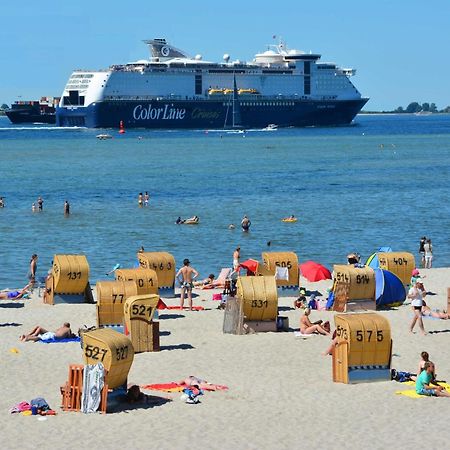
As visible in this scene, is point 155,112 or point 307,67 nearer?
point 155,112

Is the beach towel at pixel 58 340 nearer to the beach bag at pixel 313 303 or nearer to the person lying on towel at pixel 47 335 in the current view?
the person lying on towel at pixel 47 335

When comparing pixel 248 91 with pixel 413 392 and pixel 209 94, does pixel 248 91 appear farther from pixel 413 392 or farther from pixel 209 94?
pixel 413 392

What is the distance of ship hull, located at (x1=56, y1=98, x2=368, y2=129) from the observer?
163 m

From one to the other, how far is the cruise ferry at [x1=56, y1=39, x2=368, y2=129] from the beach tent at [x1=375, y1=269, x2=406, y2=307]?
136 meters

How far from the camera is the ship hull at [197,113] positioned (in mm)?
162875

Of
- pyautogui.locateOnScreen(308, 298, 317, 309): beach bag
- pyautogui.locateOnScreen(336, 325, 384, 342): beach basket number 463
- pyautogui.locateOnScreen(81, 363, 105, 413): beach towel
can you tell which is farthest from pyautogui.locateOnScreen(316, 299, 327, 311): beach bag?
pyautogui.locateOnScreen(81, 363, 105, 413): beach towel

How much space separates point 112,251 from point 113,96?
401ft

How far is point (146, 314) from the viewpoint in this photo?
72.4 feet

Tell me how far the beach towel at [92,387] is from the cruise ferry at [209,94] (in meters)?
145

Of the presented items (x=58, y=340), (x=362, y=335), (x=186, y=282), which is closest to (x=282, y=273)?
(x=186, y=282)

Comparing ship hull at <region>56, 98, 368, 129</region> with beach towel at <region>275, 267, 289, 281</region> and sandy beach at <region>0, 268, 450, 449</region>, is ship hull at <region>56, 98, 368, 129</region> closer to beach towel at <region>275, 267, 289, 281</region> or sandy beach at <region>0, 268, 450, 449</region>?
beach towel at <region>275, 267, 289, 281</region>

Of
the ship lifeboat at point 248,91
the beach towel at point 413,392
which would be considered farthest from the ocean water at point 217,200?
the ship lifeboat at point 248,91

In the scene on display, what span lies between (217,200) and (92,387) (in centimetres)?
4736

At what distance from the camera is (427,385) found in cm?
1894
